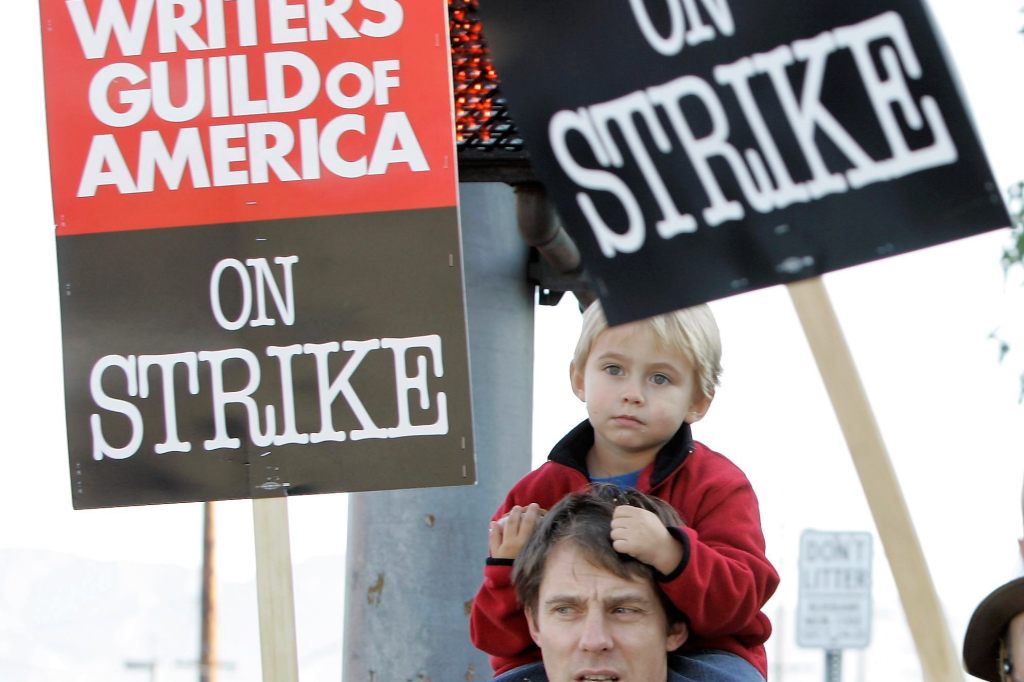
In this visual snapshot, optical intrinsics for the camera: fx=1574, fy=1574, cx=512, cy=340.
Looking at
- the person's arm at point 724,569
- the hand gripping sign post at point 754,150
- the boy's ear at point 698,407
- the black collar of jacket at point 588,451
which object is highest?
the hand gripping sign post at point 754,150

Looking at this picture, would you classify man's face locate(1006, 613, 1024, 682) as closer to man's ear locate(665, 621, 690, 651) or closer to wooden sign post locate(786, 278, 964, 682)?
wooden sign post locate(786, 278, 964, 682)

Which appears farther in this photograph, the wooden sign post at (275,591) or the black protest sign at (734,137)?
the wooden sign post at (275,591)

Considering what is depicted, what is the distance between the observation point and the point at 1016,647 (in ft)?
8.30

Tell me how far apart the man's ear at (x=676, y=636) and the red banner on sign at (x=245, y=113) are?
1.09 meters

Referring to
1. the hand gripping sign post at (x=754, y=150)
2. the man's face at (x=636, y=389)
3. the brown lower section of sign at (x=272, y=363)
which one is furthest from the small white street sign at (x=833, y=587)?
the hand gripping sign post at (x=754, y=150)

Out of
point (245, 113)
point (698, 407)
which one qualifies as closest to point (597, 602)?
point (698, 407)

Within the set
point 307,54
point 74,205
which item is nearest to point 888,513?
point 307,54

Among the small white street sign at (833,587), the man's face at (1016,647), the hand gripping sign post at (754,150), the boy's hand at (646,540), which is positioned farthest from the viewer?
the small white street sign at (833,587)

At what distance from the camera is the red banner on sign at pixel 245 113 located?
3389mm

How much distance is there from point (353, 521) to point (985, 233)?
98.5 inches

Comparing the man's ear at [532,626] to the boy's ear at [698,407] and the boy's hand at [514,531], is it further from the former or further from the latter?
the boy's ear at [698,407]

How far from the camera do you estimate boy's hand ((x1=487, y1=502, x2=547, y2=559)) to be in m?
2.92

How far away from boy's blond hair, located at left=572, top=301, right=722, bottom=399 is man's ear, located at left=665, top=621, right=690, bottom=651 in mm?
502

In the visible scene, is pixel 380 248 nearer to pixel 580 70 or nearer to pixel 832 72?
pixel 580 70
